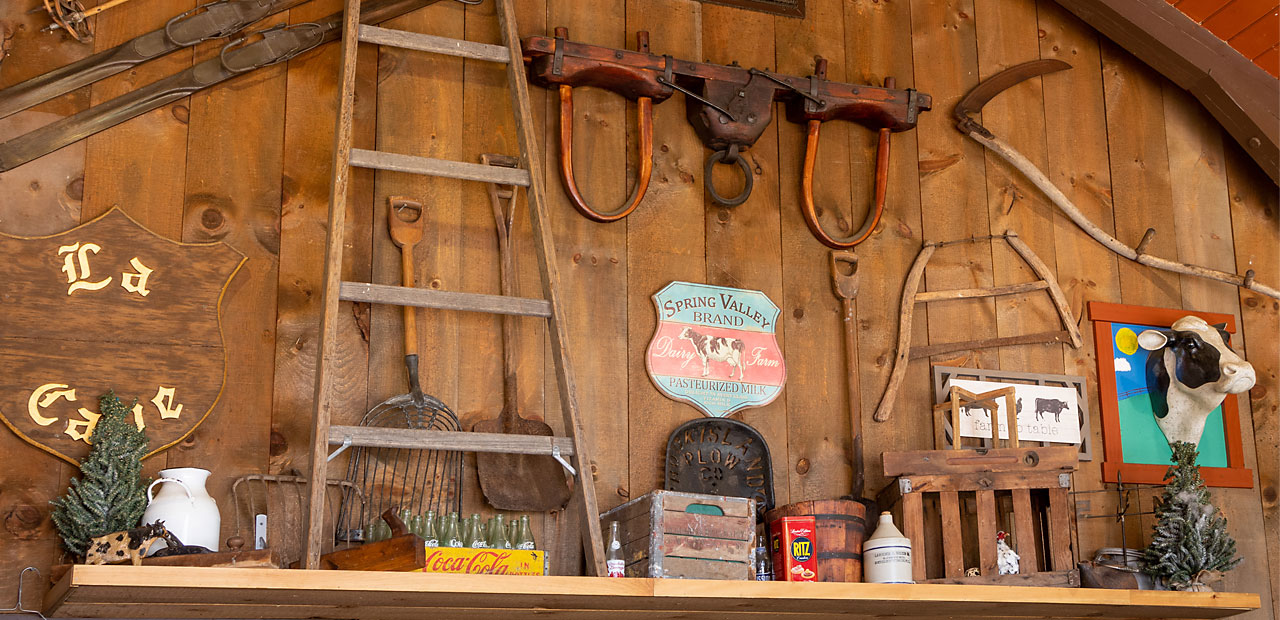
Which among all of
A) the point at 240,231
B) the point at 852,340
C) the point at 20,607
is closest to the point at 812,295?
the point at 852,340

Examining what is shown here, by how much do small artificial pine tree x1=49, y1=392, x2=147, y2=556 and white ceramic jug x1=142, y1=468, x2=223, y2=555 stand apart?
3 cm

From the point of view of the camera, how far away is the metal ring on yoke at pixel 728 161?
290 cm

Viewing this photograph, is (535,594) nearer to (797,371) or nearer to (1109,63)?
(797,371)

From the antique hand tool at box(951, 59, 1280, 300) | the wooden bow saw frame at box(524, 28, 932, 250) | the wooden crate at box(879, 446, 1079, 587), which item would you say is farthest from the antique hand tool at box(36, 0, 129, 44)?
the antique hand tool at box(951, 59, 1280, 300)

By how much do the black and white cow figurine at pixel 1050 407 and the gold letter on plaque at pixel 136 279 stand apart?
2064mm

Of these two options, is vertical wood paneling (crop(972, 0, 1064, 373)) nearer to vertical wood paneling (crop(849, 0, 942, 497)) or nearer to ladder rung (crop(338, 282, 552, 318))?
vertical wood paneling (crop(849, 0, 942, 497))

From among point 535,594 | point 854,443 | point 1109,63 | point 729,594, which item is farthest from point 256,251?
point 1109,63

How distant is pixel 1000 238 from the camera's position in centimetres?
317

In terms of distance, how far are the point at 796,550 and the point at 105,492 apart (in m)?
1.33

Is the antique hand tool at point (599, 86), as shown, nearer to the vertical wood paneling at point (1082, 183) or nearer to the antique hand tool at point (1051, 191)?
the antique hand tool at point (1051, 191)

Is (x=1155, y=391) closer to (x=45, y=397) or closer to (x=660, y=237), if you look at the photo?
(x=660, y=237)

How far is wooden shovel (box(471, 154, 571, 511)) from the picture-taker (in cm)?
256

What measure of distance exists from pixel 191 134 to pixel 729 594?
4.72 ft

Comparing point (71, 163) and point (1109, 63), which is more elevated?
point (1109, 63)
